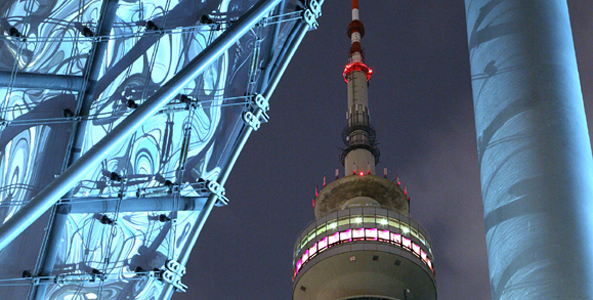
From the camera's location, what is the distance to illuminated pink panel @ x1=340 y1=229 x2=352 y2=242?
76.4 metres

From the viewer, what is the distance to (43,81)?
20.6m

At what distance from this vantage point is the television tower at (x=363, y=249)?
74188mm

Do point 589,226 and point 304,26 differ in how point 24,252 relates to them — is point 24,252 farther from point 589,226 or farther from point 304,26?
point 589,226

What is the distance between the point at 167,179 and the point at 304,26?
6.01m

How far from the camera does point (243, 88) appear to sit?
23.8 metres

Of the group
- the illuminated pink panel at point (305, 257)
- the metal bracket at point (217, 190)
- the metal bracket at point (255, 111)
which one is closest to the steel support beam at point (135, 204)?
the metal bracket at point (217, 190)

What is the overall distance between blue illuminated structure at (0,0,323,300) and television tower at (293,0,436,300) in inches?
2060

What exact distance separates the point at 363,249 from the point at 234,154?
2078 inches

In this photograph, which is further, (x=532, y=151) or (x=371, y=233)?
(x=371, y=233)

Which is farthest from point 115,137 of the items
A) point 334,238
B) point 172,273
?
point 334,238

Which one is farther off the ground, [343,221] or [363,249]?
[343,221]

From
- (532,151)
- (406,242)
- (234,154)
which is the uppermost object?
(406,242)

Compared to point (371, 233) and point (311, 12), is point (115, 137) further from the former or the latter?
point (371, 233)

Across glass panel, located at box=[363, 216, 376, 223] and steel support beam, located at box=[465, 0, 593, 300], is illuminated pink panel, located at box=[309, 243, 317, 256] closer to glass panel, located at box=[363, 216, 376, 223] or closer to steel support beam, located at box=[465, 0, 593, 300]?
glass panel, located at box=[363, 216, 376, 223]
